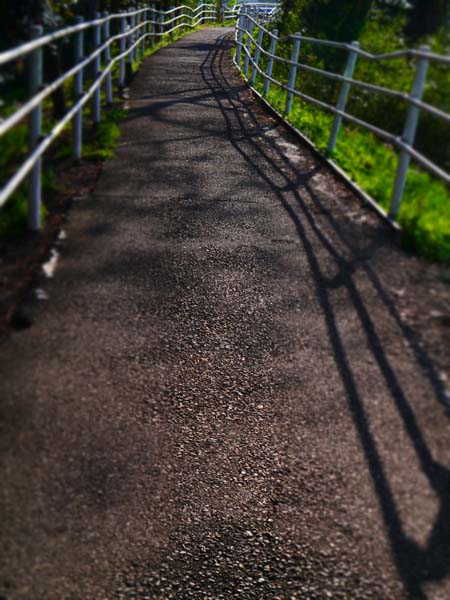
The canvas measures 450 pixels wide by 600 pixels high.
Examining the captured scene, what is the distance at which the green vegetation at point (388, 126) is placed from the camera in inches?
195

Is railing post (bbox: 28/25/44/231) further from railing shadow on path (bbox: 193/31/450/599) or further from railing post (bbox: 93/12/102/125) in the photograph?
railing post (bbox: 93/12/102/125)

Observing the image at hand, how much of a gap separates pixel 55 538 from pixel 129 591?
38 cm

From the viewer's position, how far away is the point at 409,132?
518 cm

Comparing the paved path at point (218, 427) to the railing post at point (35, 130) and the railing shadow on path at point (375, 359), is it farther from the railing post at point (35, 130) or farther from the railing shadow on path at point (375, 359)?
the railing post at point (35, 130)

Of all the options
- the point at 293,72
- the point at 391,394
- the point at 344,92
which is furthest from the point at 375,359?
the point at 293,72

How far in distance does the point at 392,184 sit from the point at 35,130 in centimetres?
295

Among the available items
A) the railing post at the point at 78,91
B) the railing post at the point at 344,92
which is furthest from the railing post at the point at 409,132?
the railing post at the point at 78,91

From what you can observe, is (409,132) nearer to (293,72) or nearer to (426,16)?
(293,72)

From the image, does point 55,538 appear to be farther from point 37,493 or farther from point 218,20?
point 218,20

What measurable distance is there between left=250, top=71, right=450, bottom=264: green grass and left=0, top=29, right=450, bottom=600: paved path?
0.81 feet

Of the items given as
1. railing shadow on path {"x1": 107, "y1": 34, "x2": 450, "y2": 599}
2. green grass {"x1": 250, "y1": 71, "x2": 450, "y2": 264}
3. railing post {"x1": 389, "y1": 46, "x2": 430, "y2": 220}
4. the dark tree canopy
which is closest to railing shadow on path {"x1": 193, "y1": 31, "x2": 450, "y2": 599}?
railing shadow on path {"x1": 107, "y1": 34, "x2": 450, "y2": 599}

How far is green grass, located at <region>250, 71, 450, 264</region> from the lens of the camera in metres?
4.83

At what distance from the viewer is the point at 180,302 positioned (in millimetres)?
4449

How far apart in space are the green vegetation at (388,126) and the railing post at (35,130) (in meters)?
2.43
